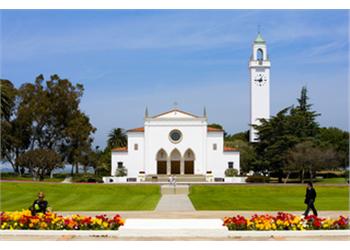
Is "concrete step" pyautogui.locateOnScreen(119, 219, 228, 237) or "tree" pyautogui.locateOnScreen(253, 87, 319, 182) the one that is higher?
"tree" pyautogui.locateOnScreen(253, 87, 319, 182)

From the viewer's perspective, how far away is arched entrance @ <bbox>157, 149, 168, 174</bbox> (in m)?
68.7

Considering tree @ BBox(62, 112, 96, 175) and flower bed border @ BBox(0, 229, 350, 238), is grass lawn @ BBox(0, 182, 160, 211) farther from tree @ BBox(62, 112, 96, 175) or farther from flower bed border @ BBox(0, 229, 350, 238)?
tree @ BBox(62, 112, 96, 175)

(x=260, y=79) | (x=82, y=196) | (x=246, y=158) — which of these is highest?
(x=260, y=79)

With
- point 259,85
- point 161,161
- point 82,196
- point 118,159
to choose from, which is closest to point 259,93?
point 259,85

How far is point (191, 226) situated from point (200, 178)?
4942 centimetres

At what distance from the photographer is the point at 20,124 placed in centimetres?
7019

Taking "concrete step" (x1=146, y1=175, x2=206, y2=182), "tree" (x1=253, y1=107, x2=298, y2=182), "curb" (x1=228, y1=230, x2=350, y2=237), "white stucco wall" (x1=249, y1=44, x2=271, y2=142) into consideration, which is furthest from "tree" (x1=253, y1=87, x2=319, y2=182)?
"curb" (x1=228, y1=230, x2=350, y2=237)

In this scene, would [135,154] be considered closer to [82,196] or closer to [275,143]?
[275,143]

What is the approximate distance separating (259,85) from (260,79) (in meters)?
1.00

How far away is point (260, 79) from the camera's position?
8700 centimetres

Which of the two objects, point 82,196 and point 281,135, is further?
point 281,135

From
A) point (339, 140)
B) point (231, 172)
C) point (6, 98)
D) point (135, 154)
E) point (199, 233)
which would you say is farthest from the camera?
point (339, 140)

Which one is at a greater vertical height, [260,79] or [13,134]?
[260,79]

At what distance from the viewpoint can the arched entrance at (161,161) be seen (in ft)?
225
